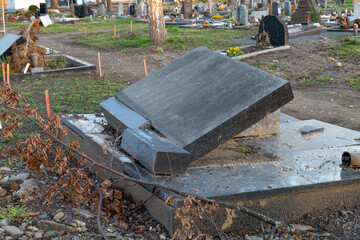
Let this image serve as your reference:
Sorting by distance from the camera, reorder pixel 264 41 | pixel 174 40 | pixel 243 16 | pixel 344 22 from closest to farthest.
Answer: pixel 264 41, pixel 174 40, pixel 344 22, pixel 243 16

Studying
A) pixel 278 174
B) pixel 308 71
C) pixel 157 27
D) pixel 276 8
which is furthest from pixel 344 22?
pixel 278 174

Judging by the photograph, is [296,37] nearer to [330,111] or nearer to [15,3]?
[330,111]

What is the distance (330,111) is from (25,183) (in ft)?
15.8

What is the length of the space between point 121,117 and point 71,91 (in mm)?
4062

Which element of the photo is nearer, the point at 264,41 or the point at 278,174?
the point at 278,174

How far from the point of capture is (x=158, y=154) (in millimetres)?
3668

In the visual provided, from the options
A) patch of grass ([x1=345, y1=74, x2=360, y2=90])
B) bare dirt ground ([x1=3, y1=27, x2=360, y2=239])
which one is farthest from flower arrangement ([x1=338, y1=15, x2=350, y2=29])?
patch of grass ([x1=345, y1=74, x2=360, y2=90])

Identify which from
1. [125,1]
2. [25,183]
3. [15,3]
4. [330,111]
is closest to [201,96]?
[25,183]

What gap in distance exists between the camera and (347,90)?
8.62 meters

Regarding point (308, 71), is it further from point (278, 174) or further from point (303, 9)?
point (303, 9)

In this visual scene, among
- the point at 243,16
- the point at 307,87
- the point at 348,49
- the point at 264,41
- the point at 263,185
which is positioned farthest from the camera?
the point at 243,16

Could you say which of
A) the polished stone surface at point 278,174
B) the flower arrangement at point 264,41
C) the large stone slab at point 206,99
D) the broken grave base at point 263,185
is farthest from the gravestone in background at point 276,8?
the broken grave base at point 263,185

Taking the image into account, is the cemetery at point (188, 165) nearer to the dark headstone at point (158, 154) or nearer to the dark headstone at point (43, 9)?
the dark headstone at point (158, 154)

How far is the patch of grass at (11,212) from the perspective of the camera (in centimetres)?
357
